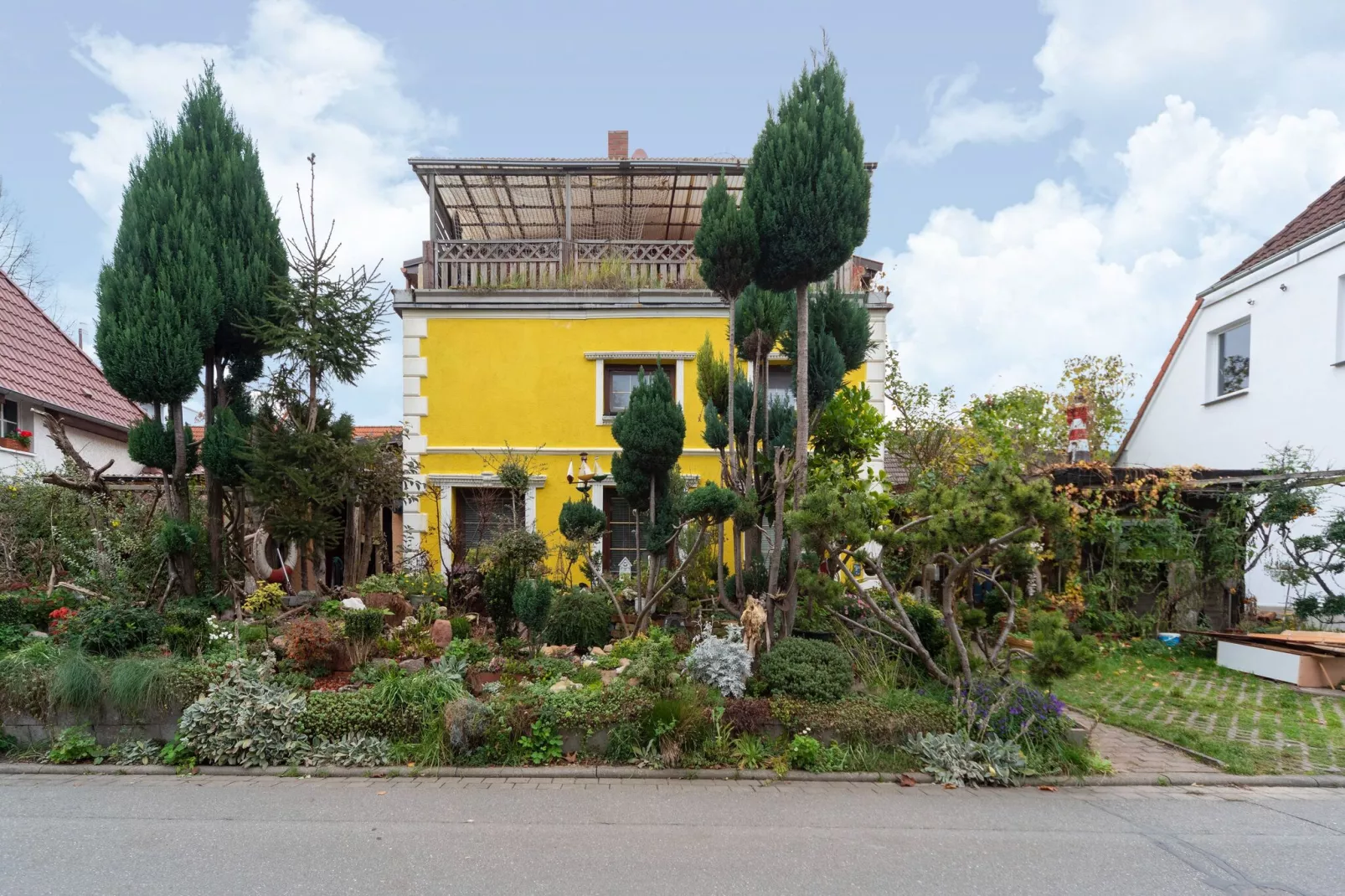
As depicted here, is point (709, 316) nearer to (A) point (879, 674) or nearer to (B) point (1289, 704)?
(A) point (879, 674)

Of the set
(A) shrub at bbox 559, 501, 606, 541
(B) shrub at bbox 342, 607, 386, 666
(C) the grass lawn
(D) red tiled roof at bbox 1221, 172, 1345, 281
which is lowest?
(C) the grass lawn

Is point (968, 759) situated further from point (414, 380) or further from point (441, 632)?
point (414, 380)

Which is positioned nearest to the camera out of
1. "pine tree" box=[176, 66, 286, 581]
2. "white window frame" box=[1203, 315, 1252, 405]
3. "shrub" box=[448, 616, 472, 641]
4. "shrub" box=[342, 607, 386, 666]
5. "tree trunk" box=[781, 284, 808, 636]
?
"shrub" box=[342, 607, 386, 666]

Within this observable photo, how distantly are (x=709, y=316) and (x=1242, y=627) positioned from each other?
9146 millimetres

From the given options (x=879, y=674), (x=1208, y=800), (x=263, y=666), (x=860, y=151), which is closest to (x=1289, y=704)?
(x=1208, y=800)

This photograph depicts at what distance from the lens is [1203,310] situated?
14.2m

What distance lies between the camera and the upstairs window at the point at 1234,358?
43.4ft

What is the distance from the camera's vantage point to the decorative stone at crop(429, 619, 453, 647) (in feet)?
23.1

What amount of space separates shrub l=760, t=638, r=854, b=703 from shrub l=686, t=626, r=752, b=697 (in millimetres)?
200

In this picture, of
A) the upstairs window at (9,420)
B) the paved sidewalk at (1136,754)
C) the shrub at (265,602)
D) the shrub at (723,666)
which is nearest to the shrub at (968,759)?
the paved sidewalk at (1136,754)

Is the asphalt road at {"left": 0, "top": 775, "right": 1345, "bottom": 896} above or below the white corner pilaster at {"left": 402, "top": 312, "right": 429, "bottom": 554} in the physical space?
below

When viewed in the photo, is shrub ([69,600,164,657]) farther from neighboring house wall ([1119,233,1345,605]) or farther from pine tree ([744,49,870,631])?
neighboring house wall ([1119,233,1345,605])

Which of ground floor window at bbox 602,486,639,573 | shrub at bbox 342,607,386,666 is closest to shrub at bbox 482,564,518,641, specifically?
shrub at bbox 342,607,386,666

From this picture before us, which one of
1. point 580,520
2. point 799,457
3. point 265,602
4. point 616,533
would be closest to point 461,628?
point 580,520
